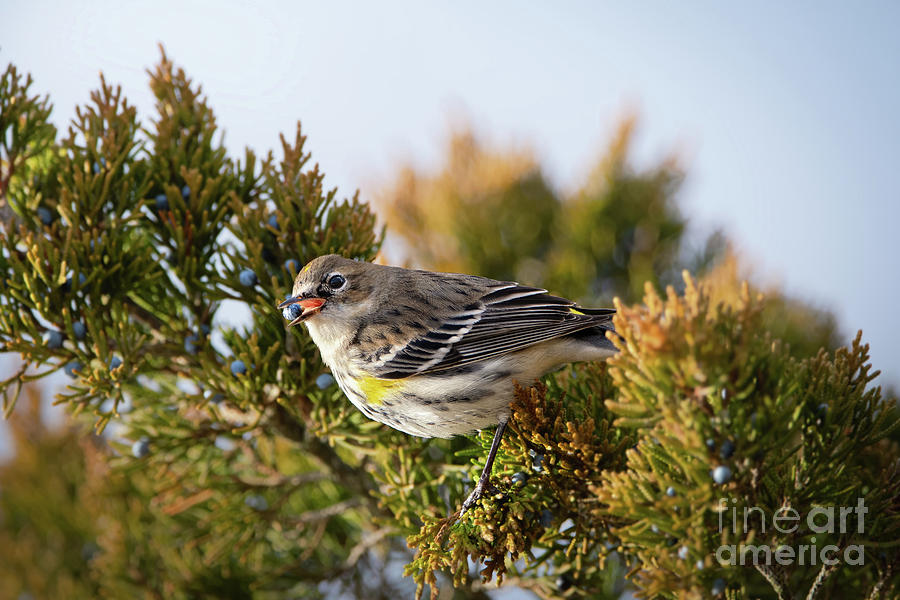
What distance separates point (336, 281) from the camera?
174 cm

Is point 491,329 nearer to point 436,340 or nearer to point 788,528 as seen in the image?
point 436,340

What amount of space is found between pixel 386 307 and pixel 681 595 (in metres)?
1.03

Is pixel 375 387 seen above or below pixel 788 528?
above

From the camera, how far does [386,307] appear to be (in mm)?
1843

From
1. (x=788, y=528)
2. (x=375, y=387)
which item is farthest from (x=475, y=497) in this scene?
(x=788, y=528)

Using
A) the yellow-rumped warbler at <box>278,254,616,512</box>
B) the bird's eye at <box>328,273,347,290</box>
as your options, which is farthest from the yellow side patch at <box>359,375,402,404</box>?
the bird's eye at <box>328,273,347,290</box>

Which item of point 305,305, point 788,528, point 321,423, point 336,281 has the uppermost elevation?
point 336,281

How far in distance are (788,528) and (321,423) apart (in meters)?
1.00

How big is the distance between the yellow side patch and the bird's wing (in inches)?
0.8

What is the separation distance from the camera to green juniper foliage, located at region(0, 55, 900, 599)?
3.48ft

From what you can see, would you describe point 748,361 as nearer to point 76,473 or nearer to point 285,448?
point 285,448

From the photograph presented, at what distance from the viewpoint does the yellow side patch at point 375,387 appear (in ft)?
5.18

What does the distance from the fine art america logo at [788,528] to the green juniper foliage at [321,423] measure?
0.5 inches

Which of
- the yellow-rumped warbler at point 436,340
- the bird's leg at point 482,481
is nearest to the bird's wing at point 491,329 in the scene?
the yellow-rumped warbler at point 436,340
